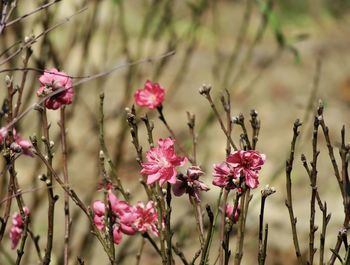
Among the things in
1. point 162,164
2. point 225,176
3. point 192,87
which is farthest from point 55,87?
point 192,87

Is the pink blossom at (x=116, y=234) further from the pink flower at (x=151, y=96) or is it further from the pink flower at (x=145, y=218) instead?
the pink flower at (x=151, y=96)

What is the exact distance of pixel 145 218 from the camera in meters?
2.23

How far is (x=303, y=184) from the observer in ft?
19.9

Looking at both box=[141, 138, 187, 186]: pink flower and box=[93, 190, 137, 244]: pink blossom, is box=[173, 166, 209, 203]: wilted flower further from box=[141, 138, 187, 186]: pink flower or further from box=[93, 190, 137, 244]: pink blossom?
box=[93, 190, 137, 244]: pink blossom

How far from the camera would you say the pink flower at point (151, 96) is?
→ 2.38 meters

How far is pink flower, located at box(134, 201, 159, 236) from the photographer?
7.30ft

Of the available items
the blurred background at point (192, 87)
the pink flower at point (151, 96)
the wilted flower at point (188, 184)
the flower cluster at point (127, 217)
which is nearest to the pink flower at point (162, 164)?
the wilted flower at point (188, 184)

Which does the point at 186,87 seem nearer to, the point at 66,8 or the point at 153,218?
the point at 66,8

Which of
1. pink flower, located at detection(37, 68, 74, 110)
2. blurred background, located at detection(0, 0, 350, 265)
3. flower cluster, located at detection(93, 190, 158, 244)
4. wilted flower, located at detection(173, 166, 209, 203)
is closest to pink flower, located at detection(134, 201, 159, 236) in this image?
flower cluster, located at detection(93, 190, 158, 244)

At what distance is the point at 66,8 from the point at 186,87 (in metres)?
2.11

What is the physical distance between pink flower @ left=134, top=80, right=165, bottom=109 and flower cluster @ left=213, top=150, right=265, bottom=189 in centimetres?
42

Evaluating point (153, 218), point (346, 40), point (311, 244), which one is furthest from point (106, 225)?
point (346, 40)

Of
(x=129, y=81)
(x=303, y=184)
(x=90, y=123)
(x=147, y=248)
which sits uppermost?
(x=90, y=123)

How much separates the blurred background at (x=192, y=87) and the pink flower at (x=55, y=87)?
1284 millimetres
